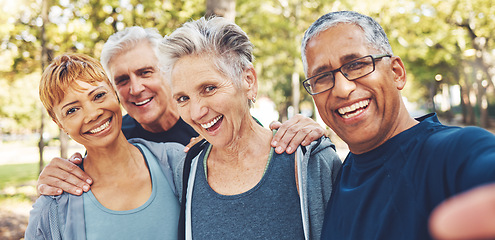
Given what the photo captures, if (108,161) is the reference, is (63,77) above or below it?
above

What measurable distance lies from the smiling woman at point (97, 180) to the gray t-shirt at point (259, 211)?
1.26 feet

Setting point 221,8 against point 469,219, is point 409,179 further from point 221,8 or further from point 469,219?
point 221,8

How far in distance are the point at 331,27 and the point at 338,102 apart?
388 millimetres

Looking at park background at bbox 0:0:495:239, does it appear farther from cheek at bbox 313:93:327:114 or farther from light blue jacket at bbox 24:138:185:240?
light blue jacket at bbox 24:138:185:240

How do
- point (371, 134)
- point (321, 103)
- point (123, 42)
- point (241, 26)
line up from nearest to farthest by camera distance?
point (371, 134) < point (321, 103) < point (123, 42) < point (241, 26)

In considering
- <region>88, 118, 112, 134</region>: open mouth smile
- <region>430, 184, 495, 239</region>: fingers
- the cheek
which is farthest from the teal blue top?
<region>430, 184, 495, 239</region>: fingers

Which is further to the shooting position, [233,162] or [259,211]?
[233,162]

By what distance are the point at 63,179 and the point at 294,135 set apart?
1.57 meters

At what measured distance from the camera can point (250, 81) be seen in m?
2.42

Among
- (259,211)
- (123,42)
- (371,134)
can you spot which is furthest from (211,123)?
(123,42)

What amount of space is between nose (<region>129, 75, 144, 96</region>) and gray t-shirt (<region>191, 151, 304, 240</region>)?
1.43 m

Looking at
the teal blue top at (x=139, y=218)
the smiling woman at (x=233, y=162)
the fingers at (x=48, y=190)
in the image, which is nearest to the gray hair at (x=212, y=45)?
the smiling woman at (x=233, y=162)

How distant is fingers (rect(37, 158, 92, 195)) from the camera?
2.27 m

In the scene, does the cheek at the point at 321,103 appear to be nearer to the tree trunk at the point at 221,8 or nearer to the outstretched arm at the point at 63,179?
the outstretched arm at the point at 63,179
